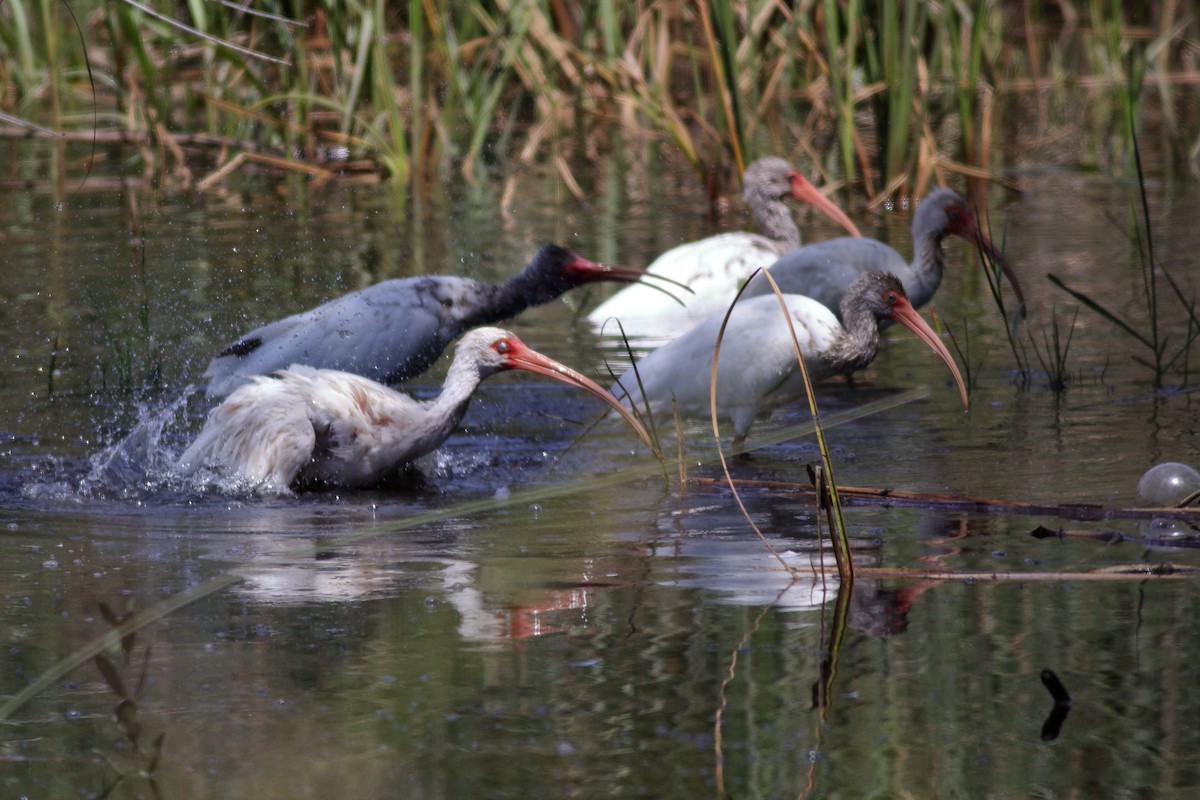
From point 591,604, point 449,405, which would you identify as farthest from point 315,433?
point 591,604

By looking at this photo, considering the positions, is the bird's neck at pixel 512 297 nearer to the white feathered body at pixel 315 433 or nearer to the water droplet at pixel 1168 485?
the white feathered body at pixel 315 433

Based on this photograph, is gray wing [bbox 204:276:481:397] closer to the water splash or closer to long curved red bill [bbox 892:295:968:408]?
the water splash

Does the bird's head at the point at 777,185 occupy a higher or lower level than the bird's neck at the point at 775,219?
higher

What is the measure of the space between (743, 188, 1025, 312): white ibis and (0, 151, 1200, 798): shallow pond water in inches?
19.5

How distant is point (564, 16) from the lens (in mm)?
14477

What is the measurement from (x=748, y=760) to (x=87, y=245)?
7680 mm

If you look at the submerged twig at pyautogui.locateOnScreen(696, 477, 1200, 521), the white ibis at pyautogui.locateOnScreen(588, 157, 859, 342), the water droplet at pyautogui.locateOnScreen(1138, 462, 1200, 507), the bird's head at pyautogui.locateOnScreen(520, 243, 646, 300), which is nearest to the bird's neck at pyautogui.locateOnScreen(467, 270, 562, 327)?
the bird's head at pyautogui.locateOnScreen(520, 243, 646, 300)

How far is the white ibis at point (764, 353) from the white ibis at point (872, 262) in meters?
1.29

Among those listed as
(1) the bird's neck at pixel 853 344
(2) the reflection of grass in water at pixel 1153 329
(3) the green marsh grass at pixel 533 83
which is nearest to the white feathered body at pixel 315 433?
(1) the bird's neck at pixel 853 344

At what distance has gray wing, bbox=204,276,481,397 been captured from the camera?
23.2 ft

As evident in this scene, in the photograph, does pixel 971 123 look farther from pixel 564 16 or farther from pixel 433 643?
pixel 433 643

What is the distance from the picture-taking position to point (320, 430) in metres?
5.95

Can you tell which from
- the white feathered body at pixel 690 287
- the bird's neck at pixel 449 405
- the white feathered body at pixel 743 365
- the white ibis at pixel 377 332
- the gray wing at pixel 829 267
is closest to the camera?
the bird's neck at pixel 449 405

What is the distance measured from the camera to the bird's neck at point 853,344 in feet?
22.5
